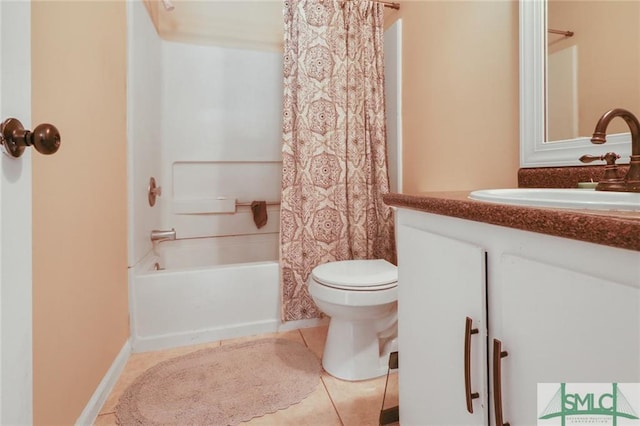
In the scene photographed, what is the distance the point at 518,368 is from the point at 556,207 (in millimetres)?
285

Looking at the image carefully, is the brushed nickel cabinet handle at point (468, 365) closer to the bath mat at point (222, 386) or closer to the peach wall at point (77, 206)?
the bath mat at point (222, 386)

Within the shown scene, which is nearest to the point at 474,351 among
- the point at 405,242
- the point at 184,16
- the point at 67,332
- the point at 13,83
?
the point at 405,242

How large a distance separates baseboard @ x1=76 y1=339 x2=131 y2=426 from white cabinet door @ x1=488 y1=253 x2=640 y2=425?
1.29 m

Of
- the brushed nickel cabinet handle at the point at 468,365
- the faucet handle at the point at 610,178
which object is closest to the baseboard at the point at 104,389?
the brushed nickel cabinet handle at the point at 468,365

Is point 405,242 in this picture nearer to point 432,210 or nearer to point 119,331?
point 432,210

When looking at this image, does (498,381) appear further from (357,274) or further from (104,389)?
(104,389)

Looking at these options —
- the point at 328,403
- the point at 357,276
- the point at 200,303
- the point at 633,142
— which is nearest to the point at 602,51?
the point at 633,142

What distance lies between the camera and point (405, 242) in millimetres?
906

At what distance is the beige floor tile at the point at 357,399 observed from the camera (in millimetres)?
1182

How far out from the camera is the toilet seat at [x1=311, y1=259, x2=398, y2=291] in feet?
4.35

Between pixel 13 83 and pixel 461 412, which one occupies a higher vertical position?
pixel 13 83

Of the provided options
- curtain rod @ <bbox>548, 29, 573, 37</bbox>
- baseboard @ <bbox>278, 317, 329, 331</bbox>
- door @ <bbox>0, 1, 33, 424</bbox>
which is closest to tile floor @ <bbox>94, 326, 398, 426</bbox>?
baseboard @ <bbox>278, 317, 329, 331</bbox>

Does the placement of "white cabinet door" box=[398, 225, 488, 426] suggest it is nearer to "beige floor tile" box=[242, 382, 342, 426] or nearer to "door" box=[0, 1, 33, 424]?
"beige floor tile" box=[242, 382, 342, 426]

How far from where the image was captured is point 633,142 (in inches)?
29.8
